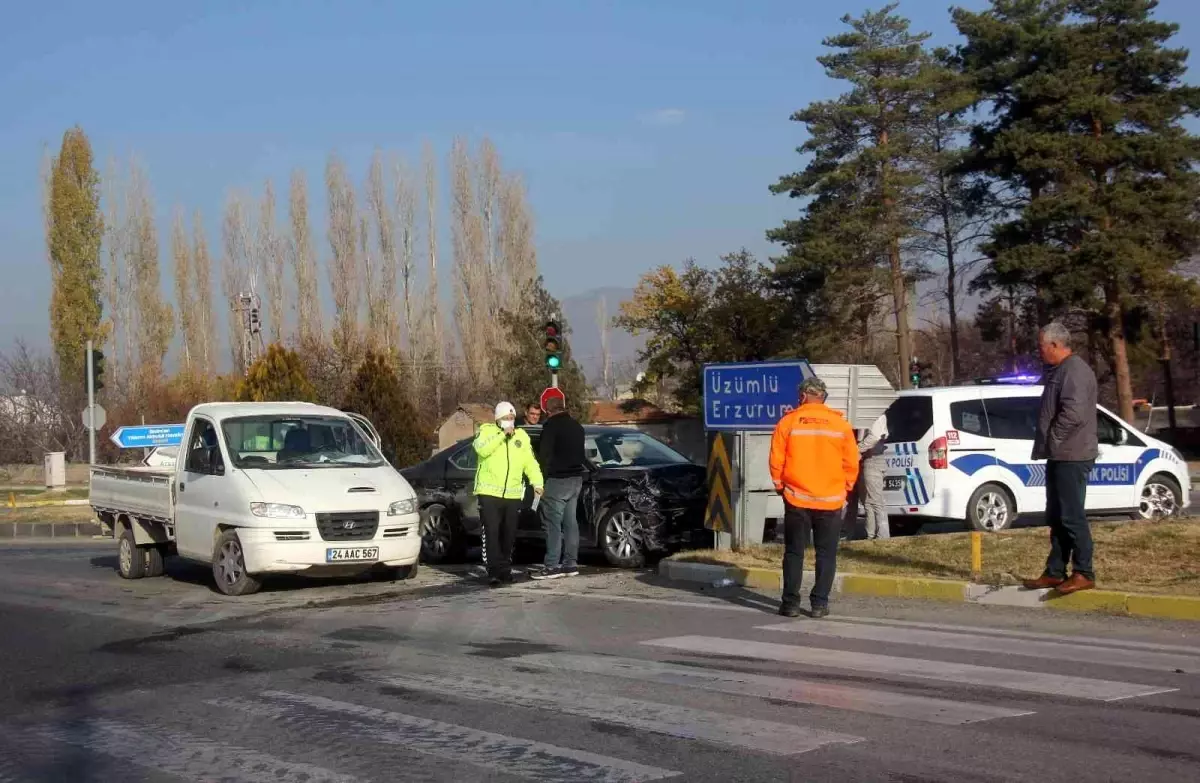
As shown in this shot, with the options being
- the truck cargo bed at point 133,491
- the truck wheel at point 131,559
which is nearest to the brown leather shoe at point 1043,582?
the truck cargo bed at point 133,491

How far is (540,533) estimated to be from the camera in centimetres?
1505

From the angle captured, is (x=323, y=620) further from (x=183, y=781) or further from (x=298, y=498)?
(x=183, y=781)

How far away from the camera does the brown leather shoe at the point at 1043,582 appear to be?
10.3m

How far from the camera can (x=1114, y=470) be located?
53.8 feet

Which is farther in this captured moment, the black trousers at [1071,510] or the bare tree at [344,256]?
the bare tree at [344,256]

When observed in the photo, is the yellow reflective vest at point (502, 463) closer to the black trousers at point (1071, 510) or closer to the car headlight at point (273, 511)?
the car headlight at point (273, 511)

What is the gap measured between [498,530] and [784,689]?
20.2 ft

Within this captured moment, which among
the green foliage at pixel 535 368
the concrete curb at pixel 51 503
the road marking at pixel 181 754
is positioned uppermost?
the green foliage at pixel 535 368

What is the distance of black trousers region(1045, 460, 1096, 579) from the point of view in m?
9.90

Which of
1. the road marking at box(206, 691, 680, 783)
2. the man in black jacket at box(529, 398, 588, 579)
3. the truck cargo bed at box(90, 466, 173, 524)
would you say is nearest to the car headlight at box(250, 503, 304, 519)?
the truck cargo bed at box(90, 466, 173, 524)

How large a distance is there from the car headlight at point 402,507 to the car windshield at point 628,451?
2.37m

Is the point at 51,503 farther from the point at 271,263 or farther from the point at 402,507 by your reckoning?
the point at 271,263

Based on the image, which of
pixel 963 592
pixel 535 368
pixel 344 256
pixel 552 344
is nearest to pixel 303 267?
pixel 344 256

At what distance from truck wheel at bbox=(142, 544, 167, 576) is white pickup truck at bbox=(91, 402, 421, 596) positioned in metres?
0.01
